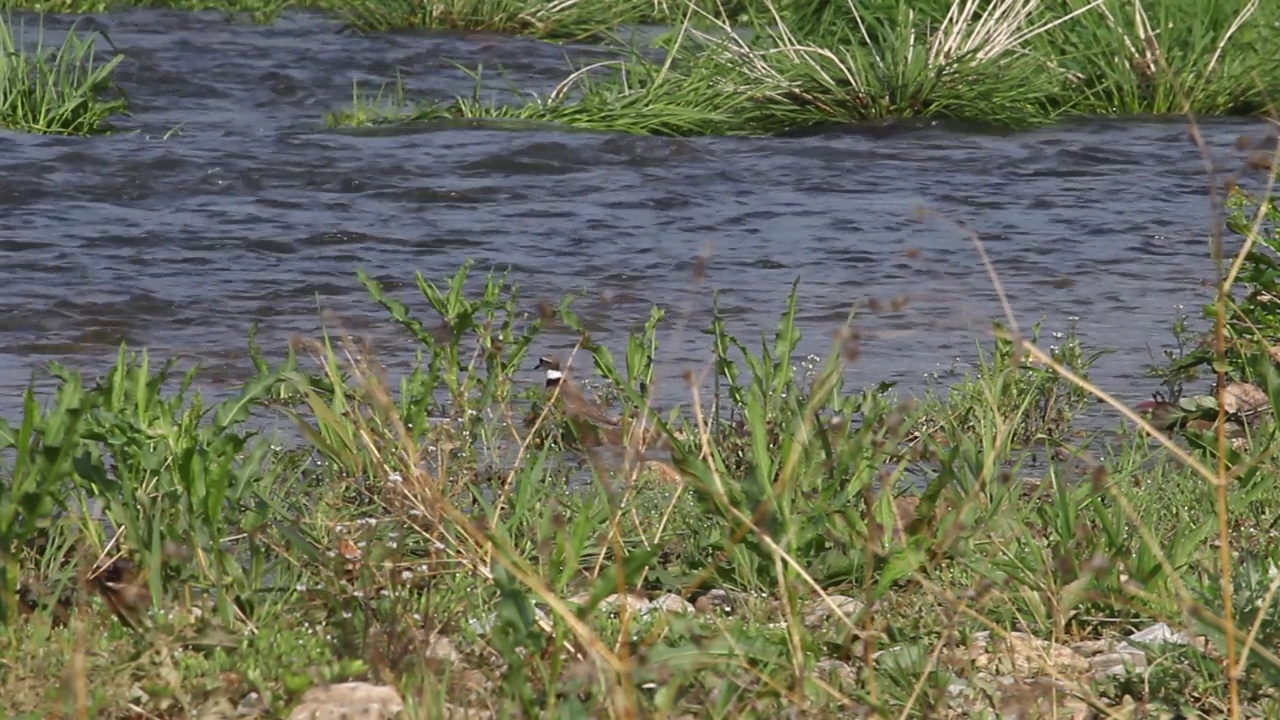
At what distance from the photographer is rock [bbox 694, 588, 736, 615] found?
3.01 metres

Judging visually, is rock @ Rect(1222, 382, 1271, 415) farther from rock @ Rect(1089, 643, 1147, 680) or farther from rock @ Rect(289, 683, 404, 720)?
rock @ Rect(289, 683, 404, 720)

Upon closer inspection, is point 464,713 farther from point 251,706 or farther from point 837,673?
point 837,673

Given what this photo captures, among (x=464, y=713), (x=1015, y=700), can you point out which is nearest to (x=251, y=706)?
(x=464, y=713)

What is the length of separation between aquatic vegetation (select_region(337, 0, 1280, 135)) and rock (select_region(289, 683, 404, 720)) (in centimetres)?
758

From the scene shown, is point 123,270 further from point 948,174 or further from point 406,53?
point 406,53

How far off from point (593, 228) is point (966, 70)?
322 cm

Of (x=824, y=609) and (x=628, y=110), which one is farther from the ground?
(x=824, y=609)

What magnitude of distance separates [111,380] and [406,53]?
10.1 metres

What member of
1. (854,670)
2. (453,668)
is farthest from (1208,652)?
(453,668)

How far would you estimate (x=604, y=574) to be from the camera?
2932 millimetres

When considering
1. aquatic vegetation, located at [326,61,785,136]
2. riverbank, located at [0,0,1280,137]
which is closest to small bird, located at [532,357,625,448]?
riverbank, located at [0,0,1280,137]

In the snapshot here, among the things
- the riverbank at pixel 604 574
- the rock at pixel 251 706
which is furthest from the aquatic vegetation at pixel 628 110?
the rock at pixel 251 706

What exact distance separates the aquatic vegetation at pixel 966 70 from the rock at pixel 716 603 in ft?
22.5

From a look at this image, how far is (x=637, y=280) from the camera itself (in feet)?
22.6
